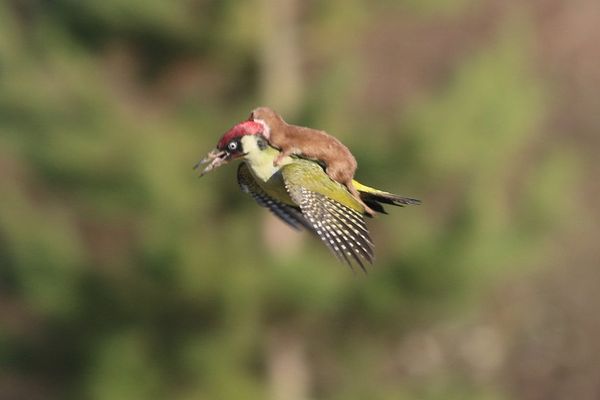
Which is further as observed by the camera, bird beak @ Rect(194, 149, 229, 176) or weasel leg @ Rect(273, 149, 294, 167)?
weasel leg @ Rect(273, 149, 294, 167)

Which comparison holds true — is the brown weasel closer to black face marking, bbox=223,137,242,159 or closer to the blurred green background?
black face marking, bbox=223,137,242,159

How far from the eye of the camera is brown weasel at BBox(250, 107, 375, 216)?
260 cm

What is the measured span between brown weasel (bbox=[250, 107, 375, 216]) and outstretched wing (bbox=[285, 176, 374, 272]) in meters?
0.04

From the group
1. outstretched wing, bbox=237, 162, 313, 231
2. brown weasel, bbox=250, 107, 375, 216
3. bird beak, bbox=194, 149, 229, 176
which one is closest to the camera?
bird beak, bbox=194, 149, 229, 176

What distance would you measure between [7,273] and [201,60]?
1793 mm

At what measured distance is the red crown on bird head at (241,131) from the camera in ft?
8.35

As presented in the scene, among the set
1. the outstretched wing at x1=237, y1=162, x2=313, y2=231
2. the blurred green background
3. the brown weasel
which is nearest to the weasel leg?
the brown weasel

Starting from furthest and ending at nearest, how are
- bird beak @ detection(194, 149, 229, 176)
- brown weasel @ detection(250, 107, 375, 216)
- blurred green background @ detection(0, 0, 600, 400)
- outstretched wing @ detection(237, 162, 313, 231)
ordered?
blurred green background @ detection(0, 0, 600, 400), outstretched wing @ detection(237, 162, 313, 231), brown weasel @ detection(250, 107, 375, 216), bird beak @ detection(194, 149, 229, 176)

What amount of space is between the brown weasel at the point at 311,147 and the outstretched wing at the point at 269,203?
33cm

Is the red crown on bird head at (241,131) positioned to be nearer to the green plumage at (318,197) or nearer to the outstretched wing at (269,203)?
the green plumage at (318,197)

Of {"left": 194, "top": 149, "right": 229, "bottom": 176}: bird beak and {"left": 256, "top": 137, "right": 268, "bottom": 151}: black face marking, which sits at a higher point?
{"left": 256, "top": 137, "right": 268, "bottom": 151}: black face marking

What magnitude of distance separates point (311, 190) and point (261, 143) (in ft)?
0.38

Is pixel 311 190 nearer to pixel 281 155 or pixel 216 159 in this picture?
pixel 281 155

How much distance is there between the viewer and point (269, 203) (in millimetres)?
3123
